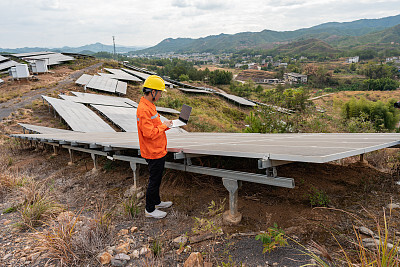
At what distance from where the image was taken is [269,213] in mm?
3766

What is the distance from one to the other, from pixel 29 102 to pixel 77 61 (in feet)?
87.7

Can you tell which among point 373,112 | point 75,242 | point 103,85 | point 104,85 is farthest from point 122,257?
point 373,112

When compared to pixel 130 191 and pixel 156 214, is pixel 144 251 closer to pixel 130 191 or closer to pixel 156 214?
pixel 156 214

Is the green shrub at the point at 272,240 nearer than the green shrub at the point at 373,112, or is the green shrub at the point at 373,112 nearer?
the green shrub at the point at 272,240

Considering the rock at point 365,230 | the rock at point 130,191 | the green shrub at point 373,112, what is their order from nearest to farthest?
1. the rock at point 365,230
2. the rock at point 130,191
3. the green shrub at point 373,112

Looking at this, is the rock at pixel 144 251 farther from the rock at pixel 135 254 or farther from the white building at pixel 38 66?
the white building at pixel 38 66

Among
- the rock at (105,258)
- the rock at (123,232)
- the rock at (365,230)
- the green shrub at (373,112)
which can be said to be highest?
the rock at (365,230)

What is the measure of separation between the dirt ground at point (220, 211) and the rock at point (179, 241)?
0.04 m

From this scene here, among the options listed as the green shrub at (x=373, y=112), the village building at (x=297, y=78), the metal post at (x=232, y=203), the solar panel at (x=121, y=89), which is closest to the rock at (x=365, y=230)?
the metal post at (x=232, y=203)

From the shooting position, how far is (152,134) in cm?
361

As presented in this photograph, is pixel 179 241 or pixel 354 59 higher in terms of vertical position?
pixel 354 59

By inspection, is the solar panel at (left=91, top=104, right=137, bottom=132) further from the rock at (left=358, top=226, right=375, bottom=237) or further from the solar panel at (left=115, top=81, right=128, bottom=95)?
the rock at (left=358, top=226, right=375, bottom=237)

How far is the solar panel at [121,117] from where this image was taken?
1365cm

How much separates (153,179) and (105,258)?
4.51ft
